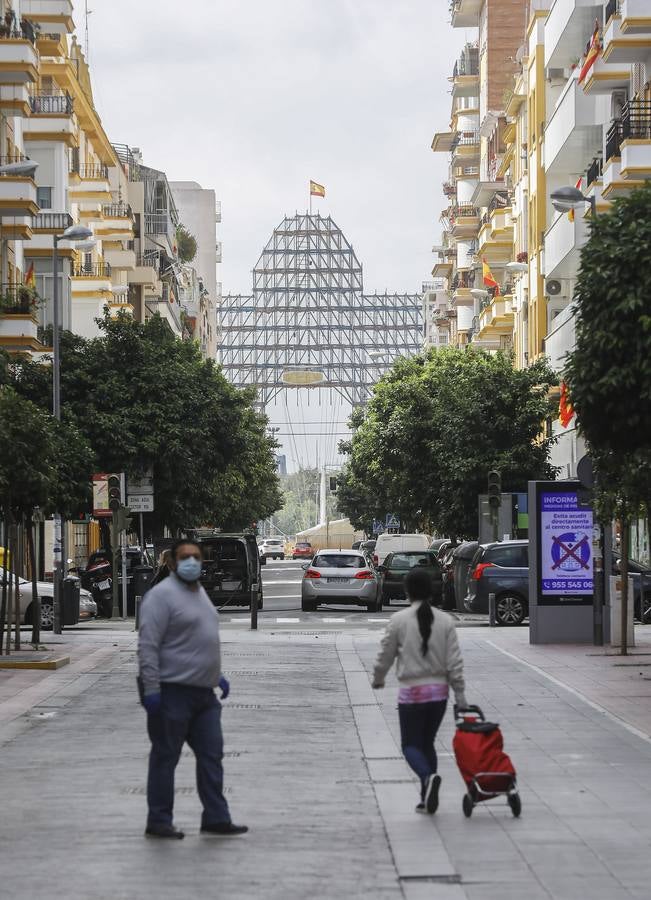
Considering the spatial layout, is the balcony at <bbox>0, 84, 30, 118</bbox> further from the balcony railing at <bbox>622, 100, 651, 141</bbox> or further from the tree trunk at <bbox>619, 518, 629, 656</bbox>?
the tree trunk at <bbox>619, 518, 629, 656</bbox>

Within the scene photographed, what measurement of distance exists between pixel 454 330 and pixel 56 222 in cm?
6870

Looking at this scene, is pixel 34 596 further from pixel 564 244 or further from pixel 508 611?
pixel 564 244

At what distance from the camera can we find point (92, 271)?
7162cm

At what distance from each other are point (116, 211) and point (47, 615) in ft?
158

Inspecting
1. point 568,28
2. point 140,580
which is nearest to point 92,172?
point 568,28

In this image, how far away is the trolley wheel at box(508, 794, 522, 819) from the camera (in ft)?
35.7

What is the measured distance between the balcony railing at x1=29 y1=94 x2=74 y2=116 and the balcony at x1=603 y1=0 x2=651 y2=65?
24147 mm

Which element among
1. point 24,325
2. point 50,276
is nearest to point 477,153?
point 50,276

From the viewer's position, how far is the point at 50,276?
5475cm

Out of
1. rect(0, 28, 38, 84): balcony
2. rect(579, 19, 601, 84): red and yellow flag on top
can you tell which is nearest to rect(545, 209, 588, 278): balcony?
rect(579, 19, 601, 84): red and yellow flag on top

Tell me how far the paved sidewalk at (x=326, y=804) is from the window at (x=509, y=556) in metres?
13.9

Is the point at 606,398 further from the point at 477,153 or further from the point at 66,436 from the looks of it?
the point at 477,153

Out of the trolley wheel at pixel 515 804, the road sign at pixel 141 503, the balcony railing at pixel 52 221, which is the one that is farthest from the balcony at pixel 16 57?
the trolley wheel at pixel 515 804

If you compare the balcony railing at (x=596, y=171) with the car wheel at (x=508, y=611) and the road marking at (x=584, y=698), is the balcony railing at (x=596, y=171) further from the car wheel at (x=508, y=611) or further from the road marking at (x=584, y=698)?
the road marking at (x=584, y=698)
